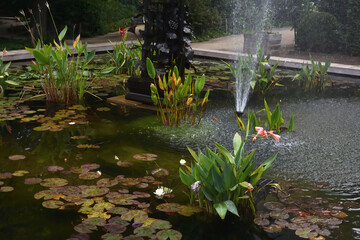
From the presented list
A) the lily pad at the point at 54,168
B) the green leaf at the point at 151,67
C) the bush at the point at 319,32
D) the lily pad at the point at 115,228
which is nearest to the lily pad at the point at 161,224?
the lily pad at the point at 115,228

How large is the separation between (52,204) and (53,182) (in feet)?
1.29

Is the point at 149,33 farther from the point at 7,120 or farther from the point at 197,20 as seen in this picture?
the point at 197,20

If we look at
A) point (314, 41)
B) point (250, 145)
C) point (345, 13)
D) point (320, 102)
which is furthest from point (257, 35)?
point (250, 145)

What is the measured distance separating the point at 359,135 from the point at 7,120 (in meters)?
3.80

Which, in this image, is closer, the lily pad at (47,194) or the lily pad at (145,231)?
the lily pad at (145,231)

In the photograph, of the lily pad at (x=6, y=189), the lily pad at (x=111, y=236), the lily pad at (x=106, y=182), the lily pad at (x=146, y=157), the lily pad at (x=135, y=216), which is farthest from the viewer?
the lily pad at (x=146, y=157)

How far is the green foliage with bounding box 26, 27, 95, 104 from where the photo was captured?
5777mm

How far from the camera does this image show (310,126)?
214 inches

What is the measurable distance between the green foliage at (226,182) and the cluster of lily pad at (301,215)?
144mm

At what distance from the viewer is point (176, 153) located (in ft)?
15.0

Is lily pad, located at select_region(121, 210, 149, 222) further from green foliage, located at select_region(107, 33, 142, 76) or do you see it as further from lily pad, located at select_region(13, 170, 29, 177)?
green foliage, located at select_region(107, 33, 142, 76)

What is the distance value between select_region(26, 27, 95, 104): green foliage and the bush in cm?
704

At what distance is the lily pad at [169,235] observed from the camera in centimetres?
297

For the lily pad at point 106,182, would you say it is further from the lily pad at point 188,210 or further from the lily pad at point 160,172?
the lily pad at point 188,210
